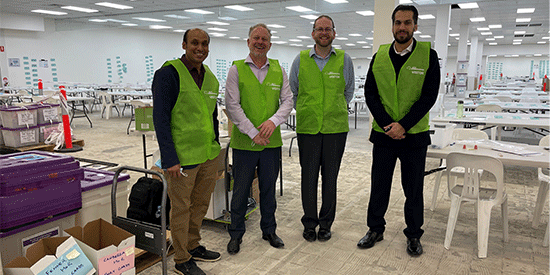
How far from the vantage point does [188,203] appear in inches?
94.0

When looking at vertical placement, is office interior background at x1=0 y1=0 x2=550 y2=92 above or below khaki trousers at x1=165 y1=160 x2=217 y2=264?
above

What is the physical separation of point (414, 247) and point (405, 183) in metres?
0.48

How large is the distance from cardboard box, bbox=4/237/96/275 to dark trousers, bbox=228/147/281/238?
1.19m

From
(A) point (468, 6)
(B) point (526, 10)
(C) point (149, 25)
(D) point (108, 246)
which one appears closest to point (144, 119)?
(D) point (108, 246)

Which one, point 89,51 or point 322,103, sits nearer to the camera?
point 322,103

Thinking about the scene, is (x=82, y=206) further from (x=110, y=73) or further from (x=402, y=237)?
(x=110, y=73)

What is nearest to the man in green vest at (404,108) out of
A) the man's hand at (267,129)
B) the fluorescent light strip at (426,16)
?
the man's hand at (267,129)

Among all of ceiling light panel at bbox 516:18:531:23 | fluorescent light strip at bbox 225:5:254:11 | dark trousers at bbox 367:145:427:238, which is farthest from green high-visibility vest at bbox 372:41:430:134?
ceiling light panel at bbox 516:18:531:23

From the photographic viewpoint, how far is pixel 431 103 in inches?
102

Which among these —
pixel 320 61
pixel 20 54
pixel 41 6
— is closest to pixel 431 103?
pixel 320 61

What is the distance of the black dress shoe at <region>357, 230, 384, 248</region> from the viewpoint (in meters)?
2.91

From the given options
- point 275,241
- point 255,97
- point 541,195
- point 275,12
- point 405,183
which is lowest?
point 275,241

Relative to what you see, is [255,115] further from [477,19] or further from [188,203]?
[477,19]

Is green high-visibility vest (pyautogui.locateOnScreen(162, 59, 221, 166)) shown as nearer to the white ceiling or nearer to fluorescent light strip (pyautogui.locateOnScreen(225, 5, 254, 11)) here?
the white ceiling
